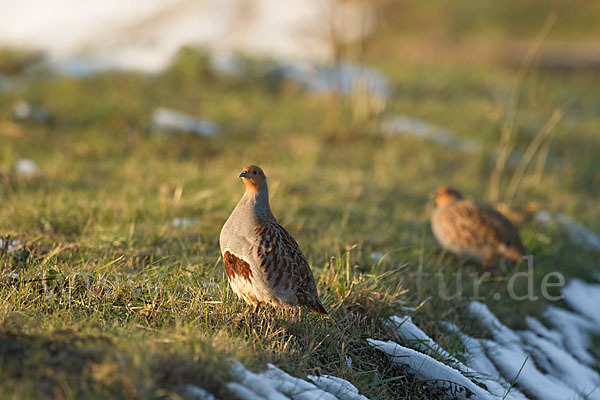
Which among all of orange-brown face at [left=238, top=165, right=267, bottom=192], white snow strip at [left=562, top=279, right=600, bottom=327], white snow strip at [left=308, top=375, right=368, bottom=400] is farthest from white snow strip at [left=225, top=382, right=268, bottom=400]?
white snow strip at [left=562, top=279, right=600, bottom=327]

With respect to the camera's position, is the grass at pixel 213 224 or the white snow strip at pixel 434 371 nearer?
the grass at pixel 213 224

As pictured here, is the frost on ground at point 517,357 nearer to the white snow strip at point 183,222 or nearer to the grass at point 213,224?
the grass at point 213,224

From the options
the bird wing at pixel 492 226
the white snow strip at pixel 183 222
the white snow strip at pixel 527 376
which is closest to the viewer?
the white snow strip at pixel 527 376

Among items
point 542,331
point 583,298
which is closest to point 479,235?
point 542,331

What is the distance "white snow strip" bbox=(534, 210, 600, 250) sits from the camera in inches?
203

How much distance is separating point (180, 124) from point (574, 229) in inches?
168

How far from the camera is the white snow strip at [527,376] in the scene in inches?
124

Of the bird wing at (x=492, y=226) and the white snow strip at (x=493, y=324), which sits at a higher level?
the bird wing at (x=492, y=226)

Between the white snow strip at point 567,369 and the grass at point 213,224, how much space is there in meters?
0.20

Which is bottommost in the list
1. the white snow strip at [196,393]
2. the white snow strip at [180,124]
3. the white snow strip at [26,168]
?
the white snow strip at [196,393]

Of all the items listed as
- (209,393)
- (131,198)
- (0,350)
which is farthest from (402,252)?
(0,350)

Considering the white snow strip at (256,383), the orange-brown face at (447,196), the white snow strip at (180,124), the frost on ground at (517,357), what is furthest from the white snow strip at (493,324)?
the white snow strip at (180,124)

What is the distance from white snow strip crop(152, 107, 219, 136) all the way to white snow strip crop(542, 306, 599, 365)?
4130mm

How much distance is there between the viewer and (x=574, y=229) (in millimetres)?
5289
